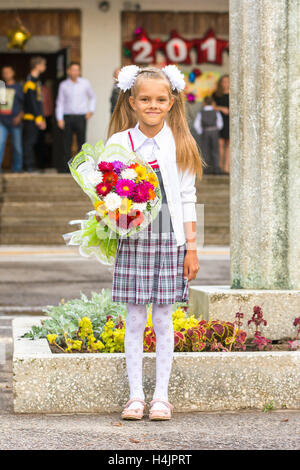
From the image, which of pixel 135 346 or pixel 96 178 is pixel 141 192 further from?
pixel 135 346

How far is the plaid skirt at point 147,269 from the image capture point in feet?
16.3

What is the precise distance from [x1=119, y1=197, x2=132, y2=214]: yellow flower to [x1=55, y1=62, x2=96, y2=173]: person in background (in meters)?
12.0

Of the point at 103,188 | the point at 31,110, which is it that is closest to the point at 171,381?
the point at 103,188

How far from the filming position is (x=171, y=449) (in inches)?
172

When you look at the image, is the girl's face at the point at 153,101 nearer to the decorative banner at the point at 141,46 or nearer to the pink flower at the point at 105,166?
the pink flower at the point at 105,166

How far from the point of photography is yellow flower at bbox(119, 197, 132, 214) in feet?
15.8

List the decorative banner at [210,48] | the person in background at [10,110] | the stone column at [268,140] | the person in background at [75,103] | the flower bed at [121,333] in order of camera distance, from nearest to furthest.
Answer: the flower bed at [121,333], the stone column at [268,140], the person in background at [75,103], the person in background at [10,110], the decorative banner at [210,48]

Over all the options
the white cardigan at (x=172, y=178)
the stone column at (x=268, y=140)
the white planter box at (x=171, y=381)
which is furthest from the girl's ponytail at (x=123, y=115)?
the stone column at (x=268, y=140)

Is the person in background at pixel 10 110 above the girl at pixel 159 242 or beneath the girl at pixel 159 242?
above

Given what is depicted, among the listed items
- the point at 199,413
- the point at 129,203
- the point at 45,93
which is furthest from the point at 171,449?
the point at 45,93

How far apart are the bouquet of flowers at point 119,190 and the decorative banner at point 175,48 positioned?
15369mm

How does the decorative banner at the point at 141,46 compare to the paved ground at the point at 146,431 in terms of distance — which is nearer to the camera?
the paved ground at the point at 146,431

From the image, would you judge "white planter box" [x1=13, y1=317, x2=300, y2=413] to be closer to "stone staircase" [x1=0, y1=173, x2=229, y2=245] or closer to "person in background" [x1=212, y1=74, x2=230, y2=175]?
"stone staircase" [x1=0, y1=173, x2=229, y2=245]

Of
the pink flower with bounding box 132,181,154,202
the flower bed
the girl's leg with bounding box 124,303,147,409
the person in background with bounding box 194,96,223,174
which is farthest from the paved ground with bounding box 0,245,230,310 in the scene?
the person in background with bounding box 194,96,223,174
